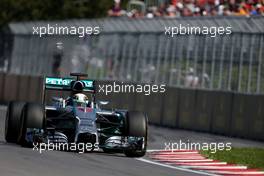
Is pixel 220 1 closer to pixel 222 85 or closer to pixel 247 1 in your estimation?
pixel 247 1

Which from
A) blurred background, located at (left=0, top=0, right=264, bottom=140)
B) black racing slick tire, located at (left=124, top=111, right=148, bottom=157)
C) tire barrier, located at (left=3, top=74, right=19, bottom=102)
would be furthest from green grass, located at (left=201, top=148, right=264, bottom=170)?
tire barrier, located at (left=3, top=74, right=19, bottom=102)

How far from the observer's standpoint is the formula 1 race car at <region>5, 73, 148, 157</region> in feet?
49.2

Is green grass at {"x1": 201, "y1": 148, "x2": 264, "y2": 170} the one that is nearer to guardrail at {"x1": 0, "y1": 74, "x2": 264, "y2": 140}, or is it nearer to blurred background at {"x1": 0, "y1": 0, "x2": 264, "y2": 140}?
guardrail at {"x1": 0, "y1": 74, "x2": 264, "y2": 140}

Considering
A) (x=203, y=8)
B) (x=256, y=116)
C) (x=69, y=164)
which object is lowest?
(x=69, y=164)

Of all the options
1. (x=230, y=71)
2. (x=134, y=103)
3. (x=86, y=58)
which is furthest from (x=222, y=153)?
(x=86, y=58)

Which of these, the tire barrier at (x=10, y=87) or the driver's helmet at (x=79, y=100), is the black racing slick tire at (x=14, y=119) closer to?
the driver's helmet at (x=79, y=100)

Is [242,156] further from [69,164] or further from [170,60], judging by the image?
[170,60]

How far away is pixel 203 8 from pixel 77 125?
15200 mm

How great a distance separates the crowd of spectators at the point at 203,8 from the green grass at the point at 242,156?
7.29 metres

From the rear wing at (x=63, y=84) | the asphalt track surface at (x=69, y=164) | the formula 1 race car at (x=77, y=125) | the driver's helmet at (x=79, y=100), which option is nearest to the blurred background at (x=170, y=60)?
the rear wing at (x=63, y=84)

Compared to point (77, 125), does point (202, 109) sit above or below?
above

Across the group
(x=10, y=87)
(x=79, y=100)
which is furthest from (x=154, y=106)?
(x=79, y=100)

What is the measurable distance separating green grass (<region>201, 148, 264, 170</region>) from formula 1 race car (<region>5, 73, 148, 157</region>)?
71.4 inches

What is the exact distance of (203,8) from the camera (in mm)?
29438
